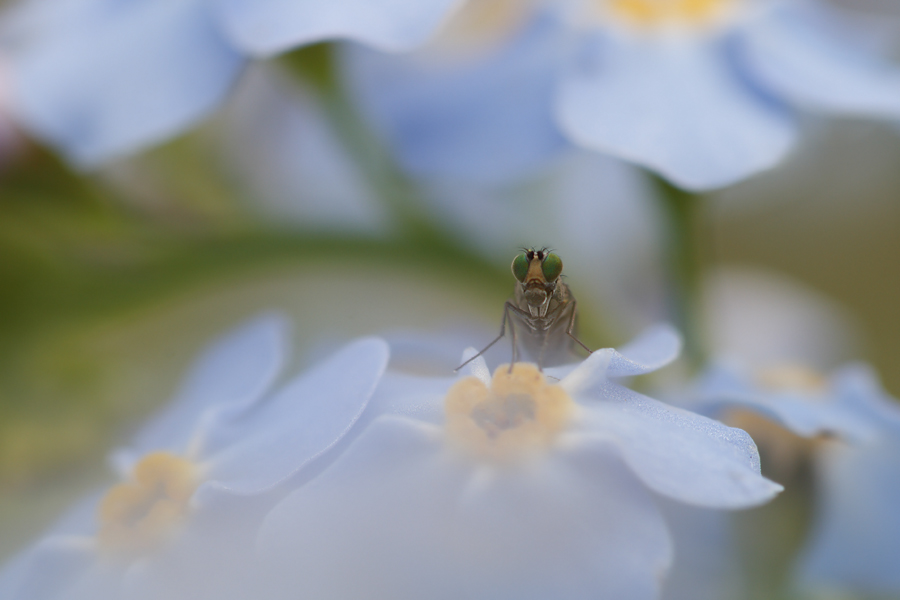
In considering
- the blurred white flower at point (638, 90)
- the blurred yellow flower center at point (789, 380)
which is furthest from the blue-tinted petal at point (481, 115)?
the blurred yellow flower center at point (789, 380)

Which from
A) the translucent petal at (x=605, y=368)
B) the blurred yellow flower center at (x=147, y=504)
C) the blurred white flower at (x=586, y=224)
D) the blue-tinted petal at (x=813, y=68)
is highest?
the blue-tinted petal at (x=813, y=68)

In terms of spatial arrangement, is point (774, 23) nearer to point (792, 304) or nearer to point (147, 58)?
point (147, 58)

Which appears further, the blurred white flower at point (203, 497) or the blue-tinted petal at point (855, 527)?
the blue-tinted petal at point (855, 527)

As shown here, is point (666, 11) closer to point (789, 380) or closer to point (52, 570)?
point (789, 380)

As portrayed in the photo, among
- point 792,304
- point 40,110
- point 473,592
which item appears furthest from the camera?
point 792,304

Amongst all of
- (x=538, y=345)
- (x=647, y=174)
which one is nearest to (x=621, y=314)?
(x=647, y=174)

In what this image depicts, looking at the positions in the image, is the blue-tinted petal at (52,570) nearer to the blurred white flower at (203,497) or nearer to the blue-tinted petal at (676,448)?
the blurred white flower at (203,497)
